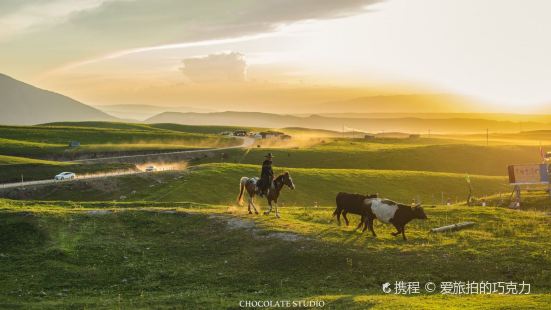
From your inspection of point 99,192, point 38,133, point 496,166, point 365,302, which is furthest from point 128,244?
point 38,133

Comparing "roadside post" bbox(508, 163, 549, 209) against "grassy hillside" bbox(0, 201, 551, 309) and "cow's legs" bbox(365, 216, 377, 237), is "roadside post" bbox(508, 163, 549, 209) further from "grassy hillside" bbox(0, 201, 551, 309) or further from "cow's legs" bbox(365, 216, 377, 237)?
"cow's legs" bbox(365, 216, 377, 237)

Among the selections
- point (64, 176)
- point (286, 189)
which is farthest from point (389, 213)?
point (64, 176)

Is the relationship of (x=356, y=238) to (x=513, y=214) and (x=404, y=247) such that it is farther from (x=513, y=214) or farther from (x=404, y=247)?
(x=513, y=214)

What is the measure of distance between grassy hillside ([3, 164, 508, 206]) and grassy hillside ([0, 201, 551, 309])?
1160 inches

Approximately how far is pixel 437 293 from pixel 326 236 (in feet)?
28.1

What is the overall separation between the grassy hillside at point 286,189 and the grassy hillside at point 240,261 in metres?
Answer: 29.5

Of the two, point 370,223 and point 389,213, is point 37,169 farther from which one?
point 389,213

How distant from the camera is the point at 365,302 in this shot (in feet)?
64.4

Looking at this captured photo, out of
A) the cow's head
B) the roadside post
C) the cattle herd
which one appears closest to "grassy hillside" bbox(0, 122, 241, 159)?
the roadside post

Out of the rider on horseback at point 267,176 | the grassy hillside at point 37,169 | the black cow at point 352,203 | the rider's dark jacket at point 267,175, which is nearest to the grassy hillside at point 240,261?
the black cow at point 352,203

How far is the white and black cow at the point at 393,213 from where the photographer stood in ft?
96.8

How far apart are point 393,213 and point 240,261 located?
10039 mm

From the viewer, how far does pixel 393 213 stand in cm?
2962

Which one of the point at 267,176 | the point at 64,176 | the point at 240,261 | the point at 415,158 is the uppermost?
the point at 267,176
